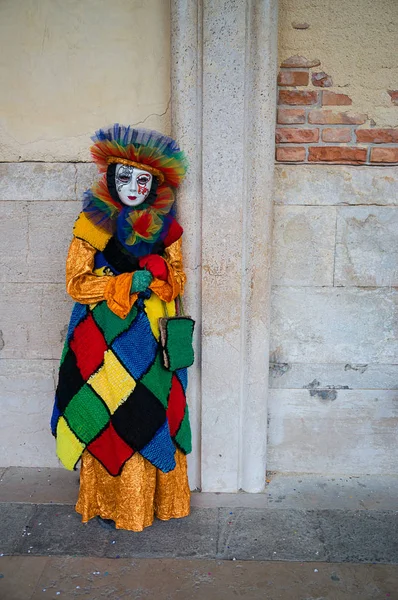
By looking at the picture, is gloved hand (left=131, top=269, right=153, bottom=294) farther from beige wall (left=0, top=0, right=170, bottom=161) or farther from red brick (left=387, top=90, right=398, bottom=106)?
red brick (left=387, top=90, right=398, bottom=106)

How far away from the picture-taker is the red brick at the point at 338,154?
289cm

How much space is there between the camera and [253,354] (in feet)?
9.60

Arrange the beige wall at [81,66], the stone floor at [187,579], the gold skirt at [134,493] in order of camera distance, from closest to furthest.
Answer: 1. the stone floor at [187,579]
2. the gold skirt at [134,493]
3. the beige wall at [81,66]

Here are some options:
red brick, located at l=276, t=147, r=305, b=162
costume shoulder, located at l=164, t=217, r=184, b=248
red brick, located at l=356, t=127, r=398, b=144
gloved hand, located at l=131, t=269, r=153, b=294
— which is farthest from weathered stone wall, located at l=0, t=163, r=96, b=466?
red brick, located at l=356, t=127, r=398, b=144

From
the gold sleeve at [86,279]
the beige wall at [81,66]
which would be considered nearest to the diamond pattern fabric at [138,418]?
the gold sleeve at [86,279]

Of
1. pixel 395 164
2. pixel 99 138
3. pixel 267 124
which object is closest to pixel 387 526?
pixel 395 164

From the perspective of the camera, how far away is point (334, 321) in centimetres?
308

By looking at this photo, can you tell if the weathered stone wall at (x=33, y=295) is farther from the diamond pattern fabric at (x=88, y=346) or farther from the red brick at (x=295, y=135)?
the red brick at (x=295, y=135)

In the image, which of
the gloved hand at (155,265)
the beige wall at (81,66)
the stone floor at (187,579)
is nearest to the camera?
the stone floor at (187,579)

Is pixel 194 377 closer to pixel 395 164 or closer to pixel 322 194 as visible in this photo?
pixel 322 194

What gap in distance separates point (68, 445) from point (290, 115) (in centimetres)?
200

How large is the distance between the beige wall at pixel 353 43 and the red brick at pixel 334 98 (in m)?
0.03

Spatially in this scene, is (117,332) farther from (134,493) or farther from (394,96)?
(394,96)

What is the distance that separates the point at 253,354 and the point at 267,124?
3.82 ft
